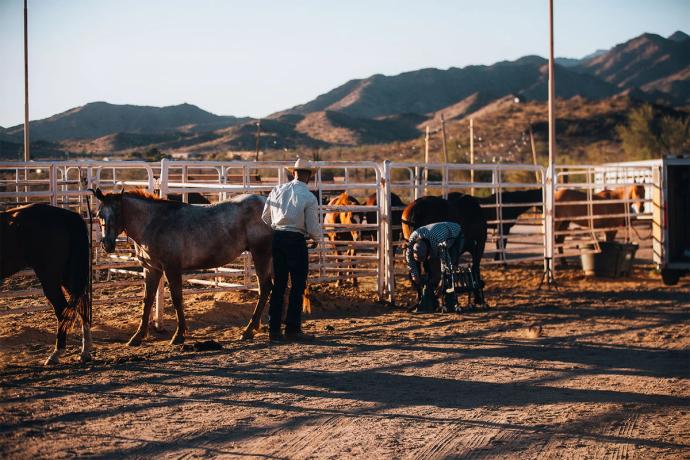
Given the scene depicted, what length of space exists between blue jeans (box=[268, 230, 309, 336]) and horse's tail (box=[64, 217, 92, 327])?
203 centimetres

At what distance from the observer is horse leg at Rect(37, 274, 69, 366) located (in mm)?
8336

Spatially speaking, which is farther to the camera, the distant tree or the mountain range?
the mountain range

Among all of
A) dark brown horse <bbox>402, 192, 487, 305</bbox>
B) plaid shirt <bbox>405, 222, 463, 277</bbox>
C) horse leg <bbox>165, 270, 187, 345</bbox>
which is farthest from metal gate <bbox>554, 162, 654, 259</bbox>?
horse leg <bbox>165, 270, 187, 345</bbox>

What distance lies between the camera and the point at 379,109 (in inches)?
4872

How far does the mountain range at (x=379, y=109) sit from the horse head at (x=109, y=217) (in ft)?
60.6

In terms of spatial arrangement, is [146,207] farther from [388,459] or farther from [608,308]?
[608,308]

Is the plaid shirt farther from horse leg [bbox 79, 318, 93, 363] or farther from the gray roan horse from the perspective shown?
horse leg [bbox 79, 318, 93, 363]

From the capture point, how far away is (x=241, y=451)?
5281mm

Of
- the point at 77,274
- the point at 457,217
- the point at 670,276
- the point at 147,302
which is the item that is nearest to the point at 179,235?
the point at 147,302

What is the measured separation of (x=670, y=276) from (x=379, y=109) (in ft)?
360

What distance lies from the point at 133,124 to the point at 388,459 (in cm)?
8246

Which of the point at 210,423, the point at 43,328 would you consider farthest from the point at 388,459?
the point at 43,328

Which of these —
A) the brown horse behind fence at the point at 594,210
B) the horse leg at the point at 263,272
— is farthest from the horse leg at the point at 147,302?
the brown horse behind fence at the point at 594,210

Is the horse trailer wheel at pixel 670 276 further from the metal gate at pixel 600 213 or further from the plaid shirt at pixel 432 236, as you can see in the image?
the plaid shirt at pixel 432 236
